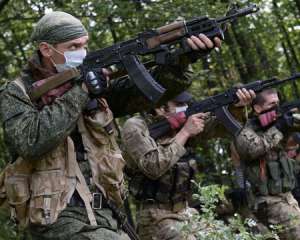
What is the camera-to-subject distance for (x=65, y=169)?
3.94 metres

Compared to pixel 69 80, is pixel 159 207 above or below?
below

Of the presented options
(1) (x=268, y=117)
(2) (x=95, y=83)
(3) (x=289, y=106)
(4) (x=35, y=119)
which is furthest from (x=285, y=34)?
(4) (x=35, y=119)

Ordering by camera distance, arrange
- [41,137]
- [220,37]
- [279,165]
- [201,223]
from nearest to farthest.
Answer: [41,137] < [220,37] < [201,223] < [279,165]

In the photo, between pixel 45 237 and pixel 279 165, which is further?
pixel 279 165

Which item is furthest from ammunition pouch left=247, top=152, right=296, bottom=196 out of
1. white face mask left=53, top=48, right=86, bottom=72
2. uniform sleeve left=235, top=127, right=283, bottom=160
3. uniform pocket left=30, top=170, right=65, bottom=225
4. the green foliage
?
uniform pocket left=30, top=170, right=65, bottom=225

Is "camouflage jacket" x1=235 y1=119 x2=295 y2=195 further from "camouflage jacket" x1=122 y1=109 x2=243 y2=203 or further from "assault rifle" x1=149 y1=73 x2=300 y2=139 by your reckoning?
"camouflage jacket" x1=122 y1=109 x2=243 y2=203

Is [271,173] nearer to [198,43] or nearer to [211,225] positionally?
[211,225]

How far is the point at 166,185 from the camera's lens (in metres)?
6.04

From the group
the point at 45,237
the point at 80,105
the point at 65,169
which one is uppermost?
the point at 80,105

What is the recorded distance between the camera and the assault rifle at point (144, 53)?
13.2 ft

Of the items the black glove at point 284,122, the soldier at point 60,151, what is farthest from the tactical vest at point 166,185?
the soldier at point 60,151

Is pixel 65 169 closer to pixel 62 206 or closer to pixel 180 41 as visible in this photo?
pixel 62 206

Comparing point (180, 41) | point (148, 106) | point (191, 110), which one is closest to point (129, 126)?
point (191, 110)

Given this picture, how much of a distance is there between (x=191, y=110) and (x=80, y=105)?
98.6 inches
